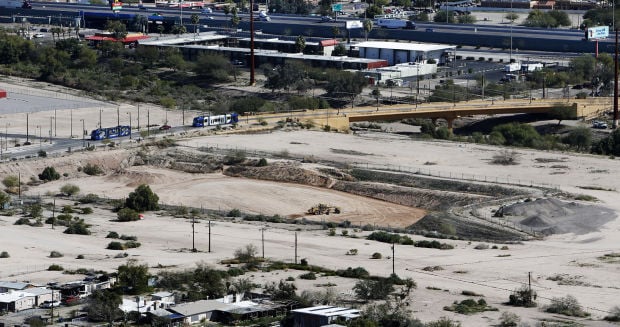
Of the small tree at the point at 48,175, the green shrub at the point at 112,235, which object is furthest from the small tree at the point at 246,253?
the small tree at the point at 48,175

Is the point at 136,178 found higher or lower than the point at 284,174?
lower

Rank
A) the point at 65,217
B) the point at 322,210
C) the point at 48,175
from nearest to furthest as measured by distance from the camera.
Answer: the point at 65,217, the point at 322,210, the point at 48,175

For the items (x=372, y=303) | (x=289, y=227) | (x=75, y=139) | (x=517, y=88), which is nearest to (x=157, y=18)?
(x=517, y=88)

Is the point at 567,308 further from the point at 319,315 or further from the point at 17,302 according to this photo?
the point at 17,302

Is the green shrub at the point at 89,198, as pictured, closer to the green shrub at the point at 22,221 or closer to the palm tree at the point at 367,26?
the green shrub at the point at 22,221

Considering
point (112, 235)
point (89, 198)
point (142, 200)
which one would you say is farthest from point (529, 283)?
point (89, 198)

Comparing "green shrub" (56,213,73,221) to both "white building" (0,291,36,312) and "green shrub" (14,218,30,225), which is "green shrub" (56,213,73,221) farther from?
"white building" (0,291,36,312)

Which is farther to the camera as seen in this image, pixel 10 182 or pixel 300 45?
pixel 300 45

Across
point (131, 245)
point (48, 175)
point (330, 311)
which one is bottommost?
point (131, 245)
